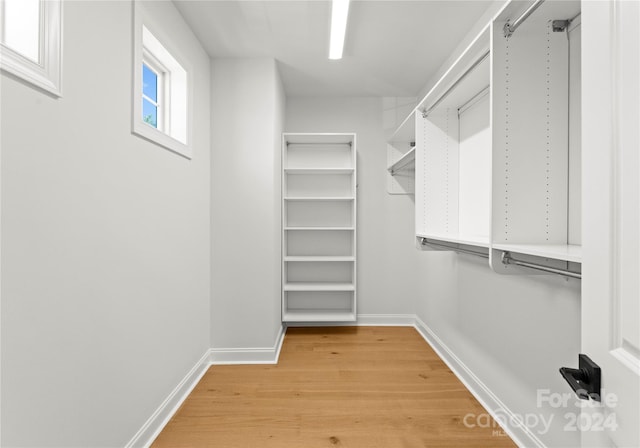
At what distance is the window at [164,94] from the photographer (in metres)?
1.94

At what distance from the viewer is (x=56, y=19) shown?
3.70ft

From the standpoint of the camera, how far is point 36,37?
1.09m

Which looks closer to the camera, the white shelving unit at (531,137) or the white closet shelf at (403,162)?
the white shelving unit at (531,137)

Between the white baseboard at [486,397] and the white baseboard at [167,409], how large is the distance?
2007mm

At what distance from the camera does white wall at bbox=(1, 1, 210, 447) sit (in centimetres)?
99

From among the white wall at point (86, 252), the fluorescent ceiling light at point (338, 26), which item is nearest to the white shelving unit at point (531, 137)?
the fluorescent ceiling light at point (338, 26)

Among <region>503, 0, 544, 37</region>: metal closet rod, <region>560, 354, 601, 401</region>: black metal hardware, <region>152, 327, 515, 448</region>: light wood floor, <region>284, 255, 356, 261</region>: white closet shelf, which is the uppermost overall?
<region>503, 0, 544, 37</region>: metal closet rod

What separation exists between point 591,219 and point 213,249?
259 cm

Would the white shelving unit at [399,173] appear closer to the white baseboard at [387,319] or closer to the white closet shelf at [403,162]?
the white closet shelf at [403,162]

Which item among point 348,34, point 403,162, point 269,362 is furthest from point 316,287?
point 348,34

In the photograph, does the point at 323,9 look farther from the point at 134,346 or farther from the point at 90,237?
the point at 134,346

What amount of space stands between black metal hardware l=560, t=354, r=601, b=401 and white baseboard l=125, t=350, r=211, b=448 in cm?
188

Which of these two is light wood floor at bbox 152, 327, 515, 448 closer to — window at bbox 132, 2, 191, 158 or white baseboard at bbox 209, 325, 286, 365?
white baseboard at bbox 209, 325, 286, 365

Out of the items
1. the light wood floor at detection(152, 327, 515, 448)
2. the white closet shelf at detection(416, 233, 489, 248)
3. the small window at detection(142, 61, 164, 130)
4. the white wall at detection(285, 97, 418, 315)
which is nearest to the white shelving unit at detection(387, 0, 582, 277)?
the white closet shelf at detection(416, 233, 489, 248)
